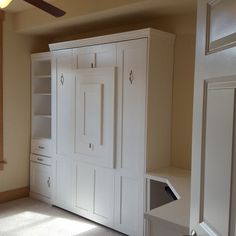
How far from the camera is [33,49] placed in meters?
4.73

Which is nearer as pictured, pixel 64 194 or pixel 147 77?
pixel 147 77

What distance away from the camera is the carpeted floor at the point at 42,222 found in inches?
137

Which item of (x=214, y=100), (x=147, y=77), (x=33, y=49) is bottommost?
(x=214, y=100)

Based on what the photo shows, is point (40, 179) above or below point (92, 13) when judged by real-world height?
below

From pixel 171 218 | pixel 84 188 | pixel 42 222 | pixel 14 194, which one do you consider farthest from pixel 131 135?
pixel 14 194

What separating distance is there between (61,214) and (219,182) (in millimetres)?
3312

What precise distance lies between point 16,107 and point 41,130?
51 cm

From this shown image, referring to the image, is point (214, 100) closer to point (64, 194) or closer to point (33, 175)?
point (64, 194)

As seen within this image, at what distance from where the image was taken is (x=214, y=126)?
1.09 m

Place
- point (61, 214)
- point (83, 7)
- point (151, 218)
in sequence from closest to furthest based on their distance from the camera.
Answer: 1. point (151, 218)
2. point (83, 7)
3. point (61, 214)

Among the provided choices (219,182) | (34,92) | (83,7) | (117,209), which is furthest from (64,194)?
(219,182)

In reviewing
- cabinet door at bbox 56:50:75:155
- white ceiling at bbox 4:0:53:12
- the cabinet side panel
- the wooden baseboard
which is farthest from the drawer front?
white ceiling at bbox 4:0:53:12

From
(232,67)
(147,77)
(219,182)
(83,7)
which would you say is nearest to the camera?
(232,67)

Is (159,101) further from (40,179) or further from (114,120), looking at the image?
(40,179)
